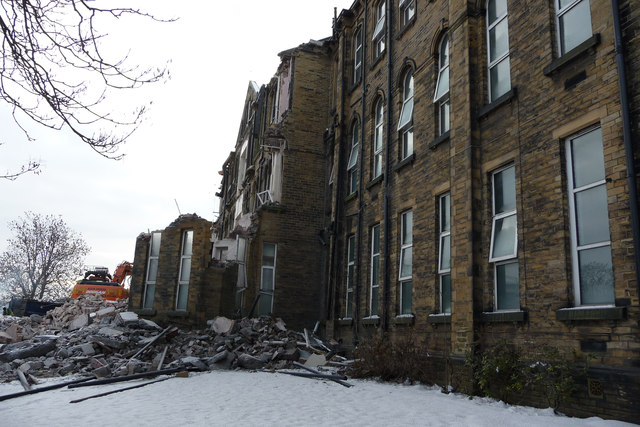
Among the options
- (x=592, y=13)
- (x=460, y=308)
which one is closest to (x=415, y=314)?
(x=460, y=308)

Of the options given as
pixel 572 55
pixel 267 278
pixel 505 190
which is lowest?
pixel 267 278

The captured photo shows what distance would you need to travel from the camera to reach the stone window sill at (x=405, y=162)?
11.5 meters

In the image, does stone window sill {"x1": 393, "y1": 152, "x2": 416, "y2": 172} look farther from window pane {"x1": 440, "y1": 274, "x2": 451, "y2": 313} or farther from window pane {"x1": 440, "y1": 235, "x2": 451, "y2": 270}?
window pane {"x1": 440, "y1": 274, "x2": 451, "y2": 313}

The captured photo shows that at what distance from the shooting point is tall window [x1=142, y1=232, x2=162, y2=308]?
17.5 m

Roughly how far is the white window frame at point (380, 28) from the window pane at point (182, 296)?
1006 cm

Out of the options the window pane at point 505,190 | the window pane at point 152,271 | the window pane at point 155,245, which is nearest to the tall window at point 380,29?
the window pane at point 505,190

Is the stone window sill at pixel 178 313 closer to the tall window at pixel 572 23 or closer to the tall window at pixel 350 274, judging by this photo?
the tall window at pixel 350 274

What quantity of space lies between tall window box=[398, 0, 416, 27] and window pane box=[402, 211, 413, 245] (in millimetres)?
5320

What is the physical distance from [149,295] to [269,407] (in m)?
11.7

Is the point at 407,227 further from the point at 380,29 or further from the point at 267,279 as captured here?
the point at 380,29

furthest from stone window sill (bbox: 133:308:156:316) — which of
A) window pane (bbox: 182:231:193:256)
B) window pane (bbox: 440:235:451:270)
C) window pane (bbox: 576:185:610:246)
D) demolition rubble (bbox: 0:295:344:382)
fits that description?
window pane (bbox: 576:185:610:246)

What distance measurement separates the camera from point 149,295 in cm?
1758

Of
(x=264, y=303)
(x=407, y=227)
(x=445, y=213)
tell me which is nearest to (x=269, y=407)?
(x=445, y=213)

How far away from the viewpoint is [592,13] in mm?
6797
